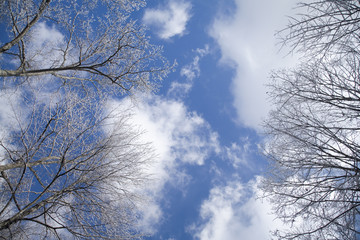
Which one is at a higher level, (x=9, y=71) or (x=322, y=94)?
(x=9, y=71)

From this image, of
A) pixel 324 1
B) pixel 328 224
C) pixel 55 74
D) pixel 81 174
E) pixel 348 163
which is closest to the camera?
pixel 324 1

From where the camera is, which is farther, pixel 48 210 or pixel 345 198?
pixel 48 210

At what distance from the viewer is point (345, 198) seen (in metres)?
3.24

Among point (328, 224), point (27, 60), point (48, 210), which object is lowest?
point (328, 224)

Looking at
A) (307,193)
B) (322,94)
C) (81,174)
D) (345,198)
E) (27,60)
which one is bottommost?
(345,198)

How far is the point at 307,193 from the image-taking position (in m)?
3.64

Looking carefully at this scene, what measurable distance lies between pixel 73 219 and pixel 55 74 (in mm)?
3798

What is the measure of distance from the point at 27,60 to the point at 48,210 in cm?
415

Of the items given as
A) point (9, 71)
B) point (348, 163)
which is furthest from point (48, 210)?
point (348, 163)

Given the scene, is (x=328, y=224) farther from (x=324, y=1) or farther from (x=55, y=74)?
(x=55, y=74)

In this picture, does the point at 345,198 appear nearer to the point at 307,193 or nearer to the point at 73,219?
the point at 307,193

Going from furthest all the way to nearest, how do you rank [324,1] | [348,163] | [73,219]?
[73,219]
[348,163]
[324,1]

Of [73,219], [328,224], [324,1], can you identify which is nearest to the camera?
[324,1]

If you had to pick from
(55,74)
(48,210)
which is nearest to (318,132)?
(48,210)
